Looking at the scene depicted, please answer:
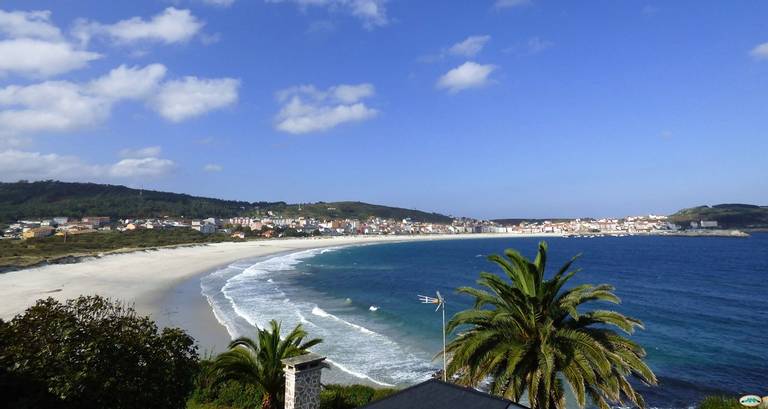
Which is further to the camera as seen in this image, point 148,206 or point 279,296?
point 148,206

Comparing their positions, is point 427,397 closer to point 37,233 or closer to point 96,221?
point 37,233

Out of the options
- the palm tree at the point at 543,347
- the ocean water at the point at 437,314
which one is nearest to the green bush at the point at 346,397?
the palm tree at the point at 543,347

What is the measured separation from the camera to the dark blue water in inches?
912

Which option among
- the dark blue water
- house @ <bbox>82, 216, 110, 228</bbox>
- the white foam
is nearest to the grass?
the white foam

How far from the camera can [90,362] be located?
29.1 ft

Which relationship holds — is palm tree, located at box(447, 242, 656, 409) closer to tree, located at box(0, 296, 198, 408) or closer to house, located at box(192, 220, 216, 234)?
tree, located at box(0, 296, 198, 408)

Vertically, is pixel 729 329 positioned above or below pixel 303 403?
below

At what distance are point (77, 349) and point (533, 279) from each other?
857 centimetres

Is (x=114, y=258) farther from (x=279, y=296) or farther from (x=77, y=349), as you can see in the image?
(x=77, y=349)

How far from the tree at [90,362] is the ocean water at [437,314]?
40.5 feet

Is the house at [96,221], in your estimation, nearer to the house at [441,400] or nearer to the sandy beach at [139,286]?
the sandy beach at [139,286]

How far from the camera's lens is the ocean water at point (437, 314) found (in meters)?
22.9

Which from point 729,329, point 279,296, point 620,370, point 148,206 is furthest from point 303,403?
point 148,206

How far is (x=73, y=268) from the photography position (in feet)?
192
